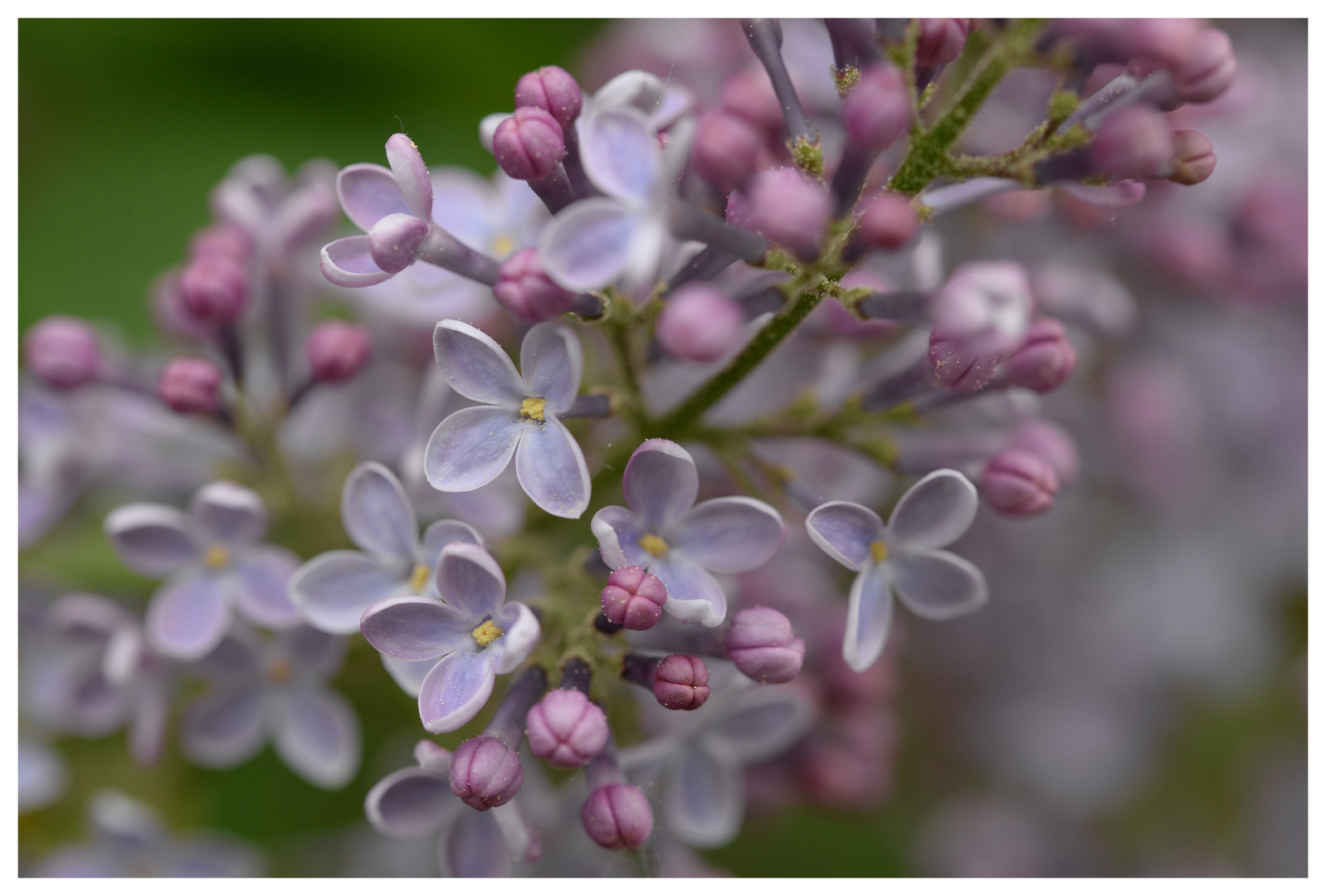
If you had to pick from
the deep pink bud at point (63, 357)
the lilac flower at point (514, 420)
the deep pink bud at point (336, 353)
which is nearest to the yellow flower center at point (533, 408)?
the lilac flower at point (514, 420)

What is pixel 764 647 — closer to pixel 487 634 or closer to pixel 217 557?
pixel 487 634

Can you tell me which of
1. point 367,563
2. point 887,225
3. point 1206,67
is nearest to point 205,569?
point 367,563

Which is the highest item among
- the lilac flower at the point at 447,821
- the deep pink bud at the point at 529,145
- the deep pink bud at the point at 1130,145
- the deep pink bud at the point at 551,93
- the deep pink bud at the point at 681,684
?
the deep pink bud at the point at 551,93

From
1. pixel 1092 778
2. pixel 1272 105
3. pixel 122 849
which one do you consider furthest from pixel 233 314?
pixel 1092 778

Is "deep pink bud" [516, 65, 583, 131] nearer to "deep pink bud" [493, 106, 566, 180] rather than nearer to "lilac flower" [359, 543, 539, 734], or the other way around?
"deep pink bud" [493, 106, 566, 180]

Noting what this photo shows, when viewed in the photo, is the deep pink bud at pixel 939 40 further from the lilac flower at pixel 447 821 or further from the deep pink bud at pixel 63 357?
the deep pink bud at pixel 63 357
